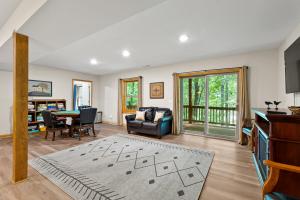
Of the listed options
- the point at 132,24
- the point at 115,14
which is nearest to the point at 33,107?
the point at 132,24

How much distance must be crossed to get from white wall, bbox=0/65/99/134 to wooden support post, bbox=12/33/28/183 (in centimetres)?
365

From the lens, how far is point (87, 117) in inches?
173

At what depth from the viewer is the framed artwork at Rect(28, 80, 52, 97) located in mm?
4831

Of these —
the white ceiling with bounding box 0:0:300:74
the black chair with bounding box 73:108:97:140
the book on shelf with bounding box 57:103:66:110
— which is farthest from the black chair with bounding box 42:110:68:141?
the white ceiling with bounding box 0:0:300:74

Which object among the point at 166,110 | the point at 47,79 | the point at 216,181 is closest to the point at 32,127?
the point at 47,79

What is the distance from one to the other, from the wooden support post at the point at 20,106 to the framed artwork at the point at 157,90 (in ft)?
12.9

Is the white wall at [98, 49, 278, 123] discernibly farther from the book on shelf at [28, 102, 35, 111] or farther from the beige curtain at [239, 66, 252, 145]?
the book on shelf at [28, 102, 35, 111]

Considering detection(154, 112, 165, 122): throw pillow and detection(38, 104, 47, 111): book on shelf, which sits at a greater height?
detection(38, 104, 47, 111): book on shelf

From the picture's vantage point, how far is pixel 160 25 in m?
2.38

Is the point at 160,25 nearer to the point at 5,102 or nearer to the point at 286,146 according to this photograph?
the point at 286,146

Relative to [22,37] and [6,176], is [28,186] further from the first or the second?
[22,37]

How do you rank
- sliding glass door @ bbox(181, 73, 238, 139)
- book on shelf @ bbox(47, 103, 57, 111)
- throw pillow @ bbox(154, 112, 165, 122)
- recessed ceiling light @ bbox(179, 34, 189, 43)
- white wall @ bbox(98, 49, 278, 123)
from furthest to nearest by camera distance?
book on shelf @ bbox(47, 103, 57, 111) < throw pillow @ bbox(154, 112, 165, 122) < sliding glass door @ bbox(181, 73, 238, 139) < white wall @ bbox(98, 49, 278, 123) < recessed ceiling light @ bbox(179, 34, 189, 43)

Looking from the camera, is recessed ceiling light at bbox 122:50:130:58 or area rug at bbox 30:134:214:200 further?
recessed ceiling light at bbox 122:50:130:58

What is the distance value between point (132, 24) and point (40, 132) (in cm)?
499
